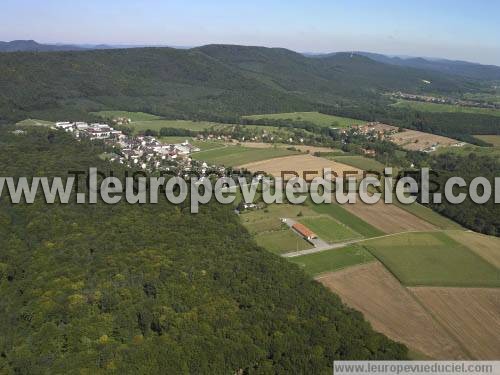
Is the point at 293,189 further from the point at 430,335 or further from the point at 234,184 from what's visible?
the point at 430,335

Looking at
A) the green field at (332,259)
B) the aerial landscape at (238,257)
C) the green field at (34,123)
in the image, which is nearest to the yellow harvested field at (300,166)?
the aerial landscape at (238,257)

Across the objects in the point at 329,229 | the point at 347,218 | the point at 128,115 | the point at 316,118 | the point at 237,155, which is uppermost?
the point at 128,115

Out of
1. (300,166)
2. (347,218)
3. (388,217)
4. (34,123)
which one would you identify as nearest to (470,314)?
(347,218)

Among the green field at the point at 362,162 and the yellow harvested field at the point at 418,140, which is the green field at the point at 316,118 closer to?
the yellow harvested field at the point at 418,140

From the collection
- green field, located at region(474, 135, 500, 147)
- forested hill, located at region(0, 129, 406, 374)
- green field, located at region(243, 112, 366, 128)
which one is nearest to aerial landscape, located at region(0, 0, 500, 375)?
forested hill, located at region(0, 129, 406, 374)

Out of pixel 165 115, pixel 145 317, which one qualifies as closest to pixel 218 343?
pixel 145 317

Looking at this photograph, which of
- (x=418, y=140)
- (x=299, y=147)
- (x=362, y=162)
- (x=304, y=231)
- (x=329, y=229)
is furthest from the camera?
(x=418, y=140)

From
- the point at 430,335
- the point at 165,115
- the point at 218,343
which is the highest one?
the point at 165,115

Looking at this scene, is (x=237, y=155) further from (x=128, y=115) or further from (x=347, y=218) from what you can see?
(x=128, y=115)
